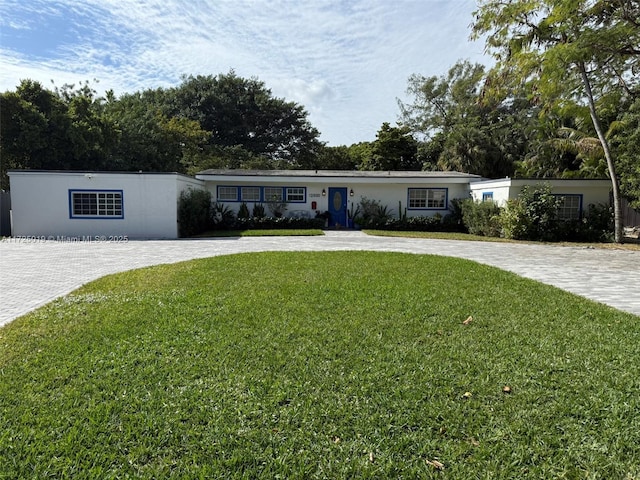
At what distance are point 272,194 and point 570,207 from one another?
46.5 ft

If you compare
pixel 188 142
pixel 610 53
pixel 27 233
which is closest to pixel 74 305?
pixel 27 233

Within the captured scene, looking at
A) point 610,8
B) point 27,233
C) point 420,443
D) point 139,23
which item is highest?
point 610,8

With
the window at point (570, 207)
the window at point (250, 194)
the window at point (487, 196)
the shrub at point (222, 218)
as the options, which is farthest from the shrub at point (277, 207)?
the window at point (570, 207)

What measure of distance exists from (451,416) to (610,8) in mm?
16147

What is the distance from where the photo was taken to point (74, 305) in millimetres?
5730

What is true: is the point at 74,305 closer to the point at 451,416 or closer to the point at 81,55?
the point at 451,416

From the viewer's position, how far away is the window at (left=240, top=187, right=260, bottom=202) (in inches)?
837

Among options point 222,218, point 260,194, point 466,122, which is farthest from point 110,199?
point 466,122

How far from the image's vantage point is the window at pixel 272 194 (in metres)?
21.2

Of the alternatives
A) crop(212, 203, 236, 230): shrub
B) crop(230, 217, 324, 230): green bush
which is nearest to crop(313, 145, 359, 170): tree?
crop(230, 217, 324, 230): green bush

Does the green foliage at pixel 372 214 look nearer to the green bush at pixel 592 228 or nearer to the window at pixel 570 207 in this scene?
the window at pixel 570 207

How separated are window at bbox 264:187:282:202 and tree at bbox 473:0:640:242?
11.6 metres

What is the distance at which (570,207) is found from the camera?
17.4 m

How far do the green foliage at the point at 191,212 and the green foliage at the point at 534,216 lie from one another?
1325 centimetres
